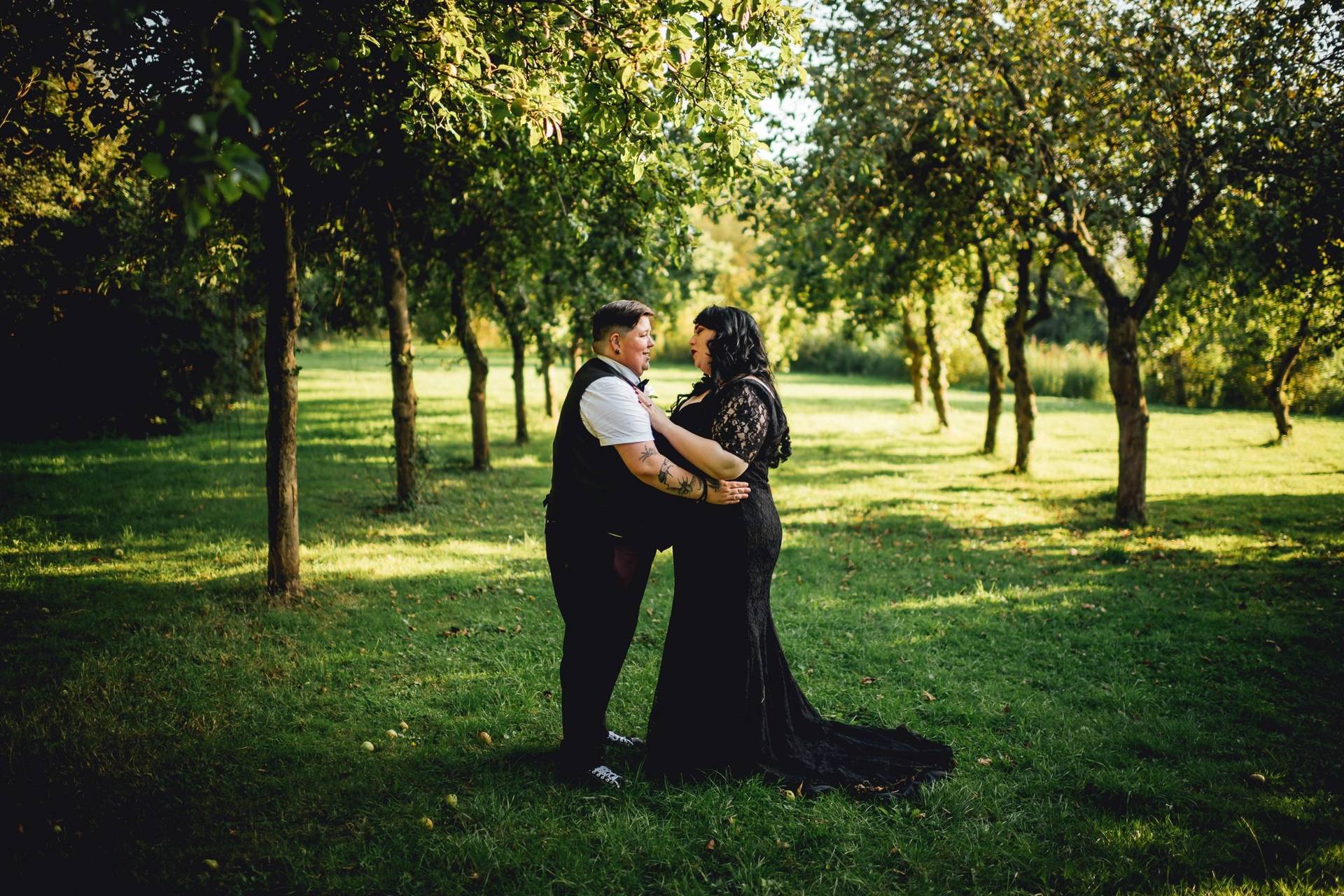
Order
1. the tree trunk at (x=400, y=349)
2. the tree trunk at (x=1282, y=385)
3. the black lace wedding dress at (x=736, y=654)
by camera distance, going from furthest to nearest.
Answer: the tree trunk at (x=1282, y=385), the tree trunk at (x=400, y=349), the black lace wedding dress at (x=736, y=654)

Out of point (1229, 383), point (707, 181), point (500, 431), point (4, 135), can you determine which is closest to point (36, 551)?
point (4, 135)

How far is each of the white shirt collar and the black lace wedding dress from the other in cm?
39

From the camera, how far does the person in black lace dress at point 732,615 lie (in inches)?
167

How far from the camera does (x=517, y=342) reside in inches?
615

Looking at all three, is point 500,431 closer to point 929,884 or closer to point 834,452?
point 834,452

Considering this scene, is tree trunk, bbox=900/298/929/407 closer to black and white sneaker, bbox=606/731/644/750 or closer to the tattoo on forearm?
black and white sneaker, bbox=606/731/644/750

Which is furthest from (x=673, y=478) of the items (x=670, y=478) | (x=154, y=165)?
(x=154, y=165)

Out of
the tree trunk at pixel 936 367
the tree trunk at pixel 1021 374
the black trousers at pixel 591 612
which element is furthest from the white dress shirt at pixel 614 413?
the tree trunk at pixel 936 367

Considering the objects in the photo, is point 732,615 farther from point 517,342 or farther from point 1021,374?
point 1021,374

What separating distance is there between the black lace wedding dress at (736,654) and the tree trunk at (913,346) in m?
12.8

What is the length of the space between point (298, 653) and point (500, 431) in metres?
14.8

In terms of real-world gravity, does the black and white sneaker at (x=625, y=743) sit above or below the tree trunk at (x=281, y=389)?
below

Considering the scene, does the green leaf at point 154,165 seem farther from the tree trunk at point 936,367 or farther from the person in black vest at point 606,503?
the tree trunk at point 936,367

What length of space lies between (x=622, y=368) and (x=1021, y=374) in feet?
A: 46.8
